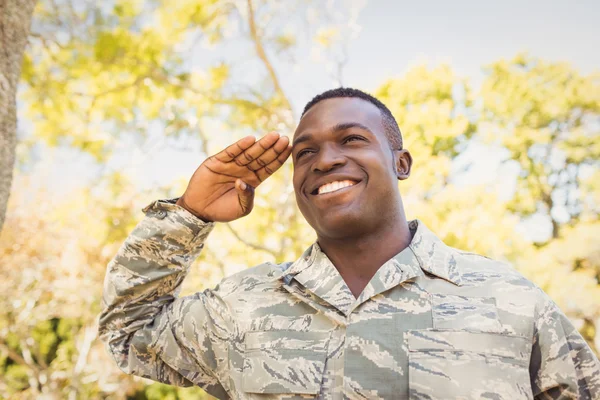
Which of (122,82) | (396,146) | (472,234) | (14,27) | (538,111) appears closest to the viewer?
(396,146)

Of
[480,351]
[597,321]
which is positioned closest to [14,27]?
[480,351]

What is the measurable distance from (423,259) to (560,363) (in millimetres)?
511

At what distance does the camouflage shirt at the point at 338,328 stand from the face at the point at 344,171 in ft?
0.55

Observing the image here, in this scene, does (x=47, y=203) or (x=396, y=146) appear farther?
(x=47, y=203)

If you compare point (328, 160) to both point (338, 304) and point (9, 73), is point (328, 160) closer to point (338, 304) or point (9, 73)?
point (338, 304)

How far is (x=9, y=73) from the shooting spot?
2.47m

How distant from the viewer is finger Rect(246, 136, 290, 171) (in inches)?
69.0

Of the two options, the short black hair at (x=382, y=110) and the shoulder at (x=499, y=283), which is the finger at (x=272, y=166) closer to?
the short black hair at (x=382, y=110)

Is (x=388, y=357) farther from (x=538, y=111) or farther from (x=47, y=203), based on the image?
(x=538, y=111)

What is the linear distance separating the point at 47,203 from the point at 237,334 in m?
11.7

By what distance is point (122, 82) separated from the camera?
25.9 ft

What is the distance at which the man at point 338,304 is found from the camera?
1.34m

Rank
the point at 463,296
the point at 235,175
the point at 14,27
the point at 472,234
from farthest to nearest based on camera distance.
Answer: the point at 472,234 → the point at 14,27 → the point at 235,175 → the point at 463,296

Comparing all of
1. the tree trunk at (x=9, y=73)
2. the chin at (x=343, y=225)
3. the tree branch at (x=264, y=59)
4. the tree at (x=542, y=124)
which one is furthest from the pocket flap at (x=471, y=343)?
the tree at (x=542, y=124)
